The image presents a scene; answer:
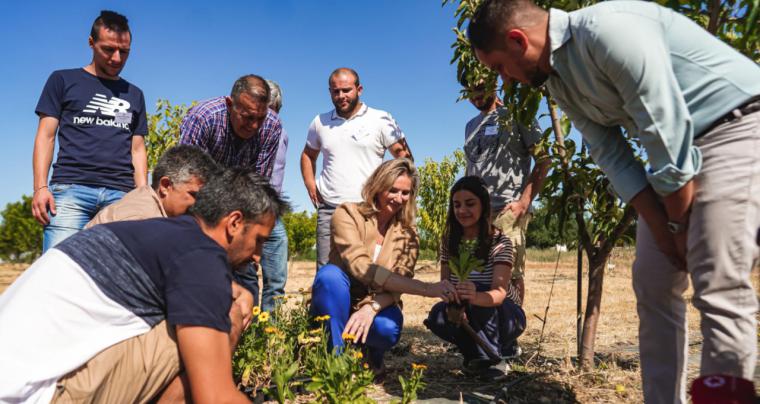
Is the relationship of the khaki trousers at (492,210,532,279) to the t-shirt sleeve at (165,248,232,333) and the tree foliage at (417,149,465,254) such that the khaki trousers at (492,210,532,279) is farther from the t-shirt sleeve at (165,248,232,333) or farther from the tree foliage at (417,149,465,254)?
the tree foliage at (417,149,465,254)

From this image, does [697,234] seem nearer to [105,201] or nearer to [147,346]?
[147,346]

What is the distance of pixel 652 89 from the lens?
165 cm

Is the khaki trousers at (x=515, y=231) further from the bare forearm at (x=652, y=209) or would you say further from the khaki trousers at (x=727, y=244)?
the khaki trousers at (x=727, y=244)

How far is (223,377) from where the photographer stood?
1.79 metres

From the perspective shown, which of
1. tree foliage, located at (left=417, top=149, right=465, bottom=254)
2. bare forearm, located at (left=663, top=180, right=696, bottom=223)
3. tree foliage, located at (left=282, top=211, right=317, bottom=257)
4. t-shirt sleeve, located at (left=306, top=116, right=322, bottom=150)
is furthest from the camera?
tree foliage, located at (left=282, top=211, right=317, bottom=257)

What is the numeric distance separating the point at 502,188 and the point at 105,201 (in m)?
2.69

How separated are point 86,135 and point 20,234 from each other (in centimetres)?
2614

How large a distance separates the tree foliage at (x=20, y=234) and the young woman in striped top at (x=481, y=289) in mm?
26118

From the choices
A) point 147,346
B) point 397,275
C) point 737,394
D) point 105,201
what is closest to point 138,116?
point 105,201

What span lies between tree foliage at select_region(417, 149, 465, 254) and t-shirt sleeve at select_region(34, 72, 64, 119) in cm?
1806

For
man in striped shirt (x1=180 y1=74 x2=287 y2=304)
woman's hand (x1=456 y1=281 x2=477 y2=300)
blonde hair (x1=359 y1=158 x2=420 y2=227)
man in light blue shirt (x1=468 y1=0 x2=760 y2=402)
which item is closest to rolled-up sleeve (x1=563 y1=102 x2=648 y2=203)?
man in light blue shirt (x1=468 y1=0 x2=760 y2=402)

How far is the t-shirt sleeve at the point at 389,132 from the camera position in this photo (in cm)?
451

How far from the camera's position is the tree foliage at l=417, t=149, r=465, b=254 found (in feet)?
70.7

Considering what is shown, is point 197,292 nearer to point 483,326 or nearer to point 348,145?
point 483,326
